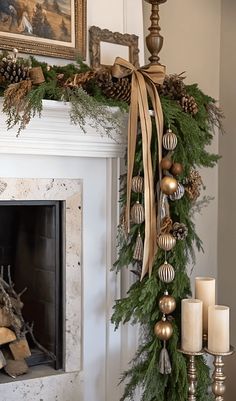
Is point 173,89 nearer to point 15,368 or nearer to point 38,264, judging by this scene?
point 38,264

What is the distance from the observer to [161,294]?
1.91 meters

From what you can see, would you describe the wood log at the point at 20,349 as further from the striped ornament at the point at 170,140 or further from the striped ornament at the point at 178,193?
the striped ornament at the point at 170,140

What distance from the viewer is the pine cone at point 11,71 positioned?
65.8 inches

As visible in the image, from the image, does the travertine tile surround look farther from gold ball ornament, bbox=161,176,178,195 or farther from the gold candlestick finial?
the gold candlestick finial

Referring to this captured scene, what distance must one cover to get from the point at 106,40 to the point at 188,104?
0.40 meters

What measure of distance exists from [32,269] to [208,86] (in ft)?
3.75

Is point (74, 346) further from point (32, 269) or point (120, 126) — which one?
point (120, 126)

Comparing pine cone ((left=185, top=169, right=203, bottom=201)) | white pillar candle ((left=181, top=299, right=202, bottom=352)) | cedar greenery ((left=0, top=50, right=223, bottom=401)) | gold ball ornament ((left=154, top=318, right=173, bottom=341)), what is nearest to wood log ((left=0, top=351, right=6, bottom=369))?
cedar greenery ((left=0, top=50, right=223, bottom=401))

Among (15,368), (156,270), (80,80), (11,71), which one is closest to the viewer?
(11,71)

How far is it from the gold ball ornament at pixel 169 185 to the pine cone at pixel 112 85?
0.31 m

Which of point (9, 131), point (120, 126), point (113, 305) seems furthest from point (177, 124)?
point (113, 305)

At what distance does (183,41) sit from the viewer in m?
2.38

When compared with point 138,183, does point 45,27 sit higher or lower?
higher

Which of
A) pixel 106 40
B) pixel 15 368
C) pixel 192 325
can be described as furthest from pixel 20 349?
pixel 106 40
